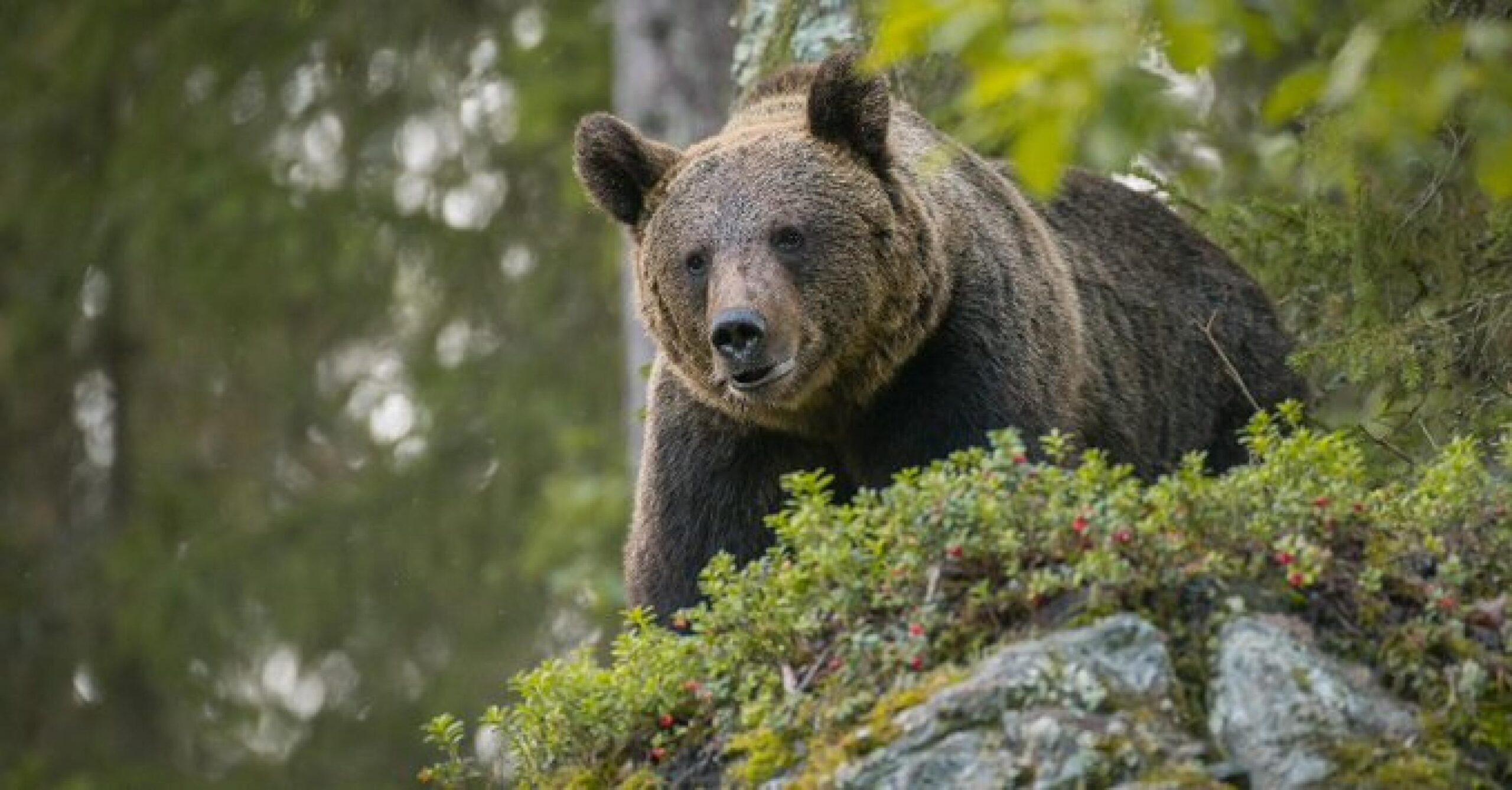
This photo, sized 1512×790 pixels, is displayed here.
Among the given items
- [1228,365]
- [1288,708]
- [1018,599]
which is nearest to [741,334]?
[1228,365]

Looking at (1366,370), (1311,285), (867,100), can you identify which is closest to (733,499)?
(867,100)

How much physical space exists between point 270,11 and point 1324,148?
10.7 meters

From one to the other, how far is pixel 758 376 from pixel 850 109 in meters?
1.13

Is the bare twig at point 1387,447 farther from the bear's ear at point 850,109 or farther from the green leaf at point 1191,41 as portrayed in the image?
the green leaf at point 1191,41

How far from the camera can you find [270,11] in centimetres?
1600

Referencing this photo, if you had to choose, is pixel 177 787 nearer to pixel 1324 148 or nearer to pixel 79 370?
pixel 79 370

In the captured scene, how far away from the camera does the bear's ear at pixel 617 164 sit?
779 cm

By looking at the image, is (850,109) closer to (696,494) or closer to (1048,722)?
(696,494)

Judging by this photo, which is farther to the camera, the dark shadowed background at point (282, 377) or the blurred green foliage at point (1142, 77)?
the dark shadowed background at point (282, 377)

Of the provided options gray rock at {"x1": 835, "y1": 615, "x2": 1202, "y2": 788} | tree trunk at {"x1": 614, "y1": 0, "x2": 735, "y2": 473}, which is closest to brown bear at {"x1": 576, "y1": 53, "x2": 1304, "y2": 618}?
gray rock at {"x1": 835, "y1": 615, "x2": 1202, "y2": 788}

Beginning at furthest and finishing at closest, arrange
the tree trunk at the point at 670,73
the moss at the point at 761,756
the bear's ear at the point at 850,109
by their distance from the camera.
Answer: the tree trunk at the point at 670,73, the bear's ear at the point at 850,109, the moss at the point at 761,756

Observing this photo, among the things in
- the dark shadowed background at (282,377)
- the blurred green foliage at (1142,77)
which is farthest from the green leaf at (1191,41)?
the dark shadowed background at (282,377)

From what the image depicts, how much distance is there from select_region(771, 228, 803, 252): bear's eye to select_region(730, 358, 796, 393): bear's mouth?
49cm

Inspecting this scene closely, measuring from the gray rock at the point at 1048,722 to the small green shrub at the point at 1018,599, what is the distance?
0.08m
